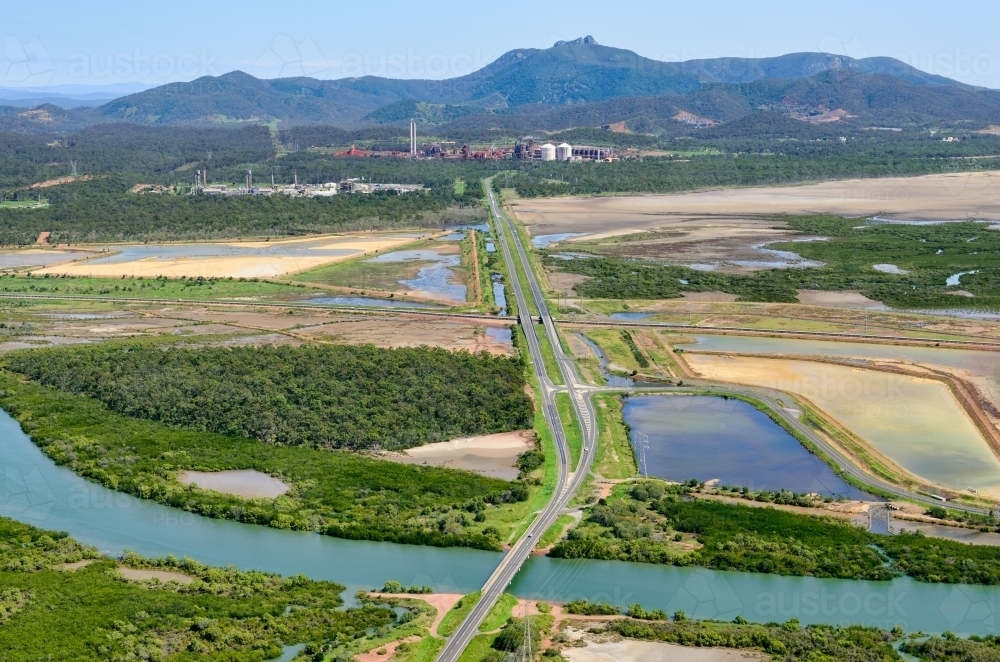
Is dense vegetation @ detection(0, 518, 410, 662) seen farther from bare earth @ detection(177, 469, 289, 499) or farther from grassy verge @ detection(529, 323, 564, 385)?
grassy verge @ detection(529, 323, 564, 385)

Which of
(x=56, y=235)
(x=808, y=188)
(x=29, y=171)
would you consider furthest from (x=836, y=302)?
(x=29, y=171)

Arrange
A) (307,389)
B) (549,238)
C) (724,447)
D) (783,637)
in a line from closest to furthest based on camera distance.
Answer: (783,637) → (724,447) → (307,389) → (549,238)

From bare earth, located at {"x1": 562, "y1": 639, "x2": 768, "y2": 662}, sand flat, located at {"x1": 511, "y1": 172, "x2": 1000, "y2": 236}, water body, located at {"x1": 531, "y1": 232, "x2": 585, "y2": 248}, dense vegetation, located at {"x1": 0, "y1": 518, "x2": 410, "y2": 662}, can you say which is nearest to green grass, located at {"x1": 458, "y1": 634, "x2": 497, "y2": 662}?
dense vegetation, located at {"x1": 0, "y1": 518, "x2": 410, "y2": 662}

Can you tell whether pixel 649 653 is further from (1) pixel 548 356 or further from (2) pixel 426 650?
(1) pixel 548 356

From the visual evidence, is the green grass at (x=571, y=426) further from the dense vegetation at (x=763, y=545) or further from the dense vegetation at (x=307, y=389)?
the dense vegetation at (x=763, y=545)

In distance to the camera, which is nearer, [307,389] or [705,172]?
[307,389]

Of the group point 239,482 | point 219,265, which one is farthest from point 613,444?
point 219,265

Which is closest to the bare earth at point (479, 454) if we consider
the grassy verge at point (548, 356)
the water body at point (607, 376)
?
the grassy verge at point (548, 356)
